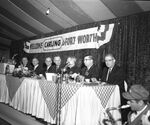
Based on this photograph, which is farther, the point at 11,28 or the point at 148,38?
the point at 11,28

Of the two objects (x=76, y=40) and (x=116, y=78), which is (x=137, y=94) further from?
(x=76, y=40)

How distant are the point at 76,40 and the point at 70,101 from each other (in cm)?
300

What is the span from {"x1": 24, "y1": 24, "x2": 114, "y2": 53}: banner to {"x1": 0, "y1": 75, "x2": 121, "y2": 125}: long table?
2.11 metres

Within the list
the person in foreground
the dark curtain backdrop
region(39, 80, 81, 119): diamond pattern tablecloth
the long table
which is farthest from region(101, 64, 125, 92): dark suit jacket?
the person in foreground

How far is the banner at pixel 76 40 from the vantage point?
430cm

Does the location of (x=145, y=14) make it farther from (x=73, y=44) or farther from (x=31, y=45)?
(x=31, y=45)

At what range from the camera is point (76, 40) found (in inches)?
199

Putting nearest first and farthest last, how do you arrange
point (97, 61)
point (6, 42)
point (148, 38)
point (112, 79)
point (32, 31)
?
point (112, 79), point (148, 38), point (97, 61), point (32, 31), point (6, 42)

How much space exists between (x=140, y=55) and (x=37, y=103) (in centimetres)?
243

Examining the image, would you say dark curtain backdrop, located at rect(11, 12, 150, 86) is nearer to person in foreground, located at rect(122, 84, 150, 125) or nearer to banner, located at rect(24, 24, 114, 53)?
banner, located at rect(24, 24, 114, 53)

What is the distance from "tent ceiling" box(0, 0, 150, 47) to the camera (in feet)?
12.1

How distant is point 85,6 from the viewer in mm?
3986

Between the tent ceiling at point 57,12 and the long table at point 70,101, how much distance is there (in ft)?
6.70

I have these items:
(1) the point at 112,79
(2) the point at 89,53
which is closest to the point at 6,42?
(2) the point at 89,53
